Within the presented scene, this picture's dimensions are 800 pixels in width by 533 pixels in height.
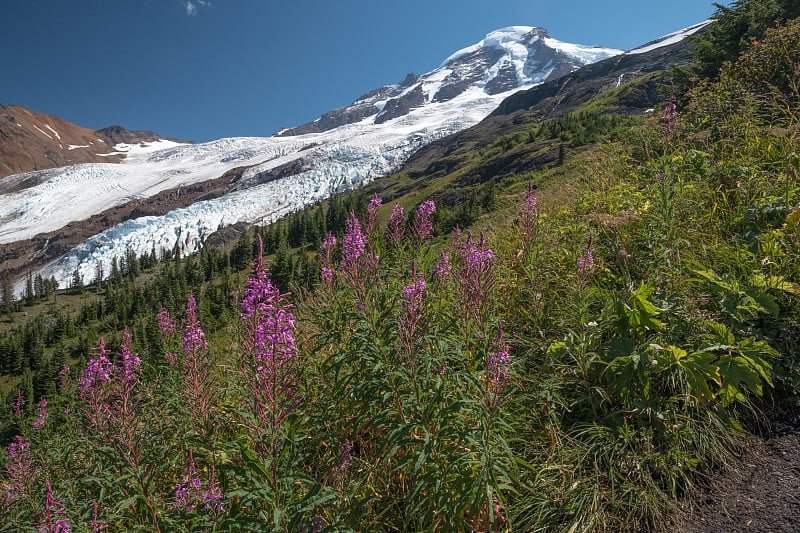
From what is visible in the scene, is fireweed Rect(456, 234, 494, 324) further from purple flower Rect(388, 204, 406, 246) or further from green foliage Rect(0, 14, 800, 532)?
purple flower Rect(388, 204, 406, 246)

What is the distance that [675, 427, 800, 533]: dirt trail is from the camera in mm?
2303

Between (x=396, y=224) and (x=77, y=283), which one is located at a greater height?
(x=77, y=283)

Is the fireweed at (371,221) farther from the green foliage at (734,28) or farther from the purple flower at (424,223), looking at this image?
the green foliage at (734,28)

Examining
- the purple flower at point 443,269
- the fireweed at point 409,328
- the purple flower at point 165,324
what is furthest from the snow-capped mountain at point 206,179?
the fireweed at point 409,328

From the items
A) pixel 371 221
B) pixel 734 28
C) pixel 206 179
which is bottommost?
pixel 371 221

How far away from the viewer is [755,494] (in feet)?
8.04

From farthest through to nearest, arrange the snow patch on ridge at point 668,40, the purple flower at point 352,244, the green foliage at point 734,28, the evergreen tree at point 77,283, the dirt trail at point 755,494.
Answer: the snow patch on ridge at point 668,40, the evergreen tree at point 77,283, the green foliage at point 734,28, the purple flower at point 352,244, the dirt trail at point 755,494

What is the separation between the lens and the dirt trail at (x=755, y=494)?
2303mm

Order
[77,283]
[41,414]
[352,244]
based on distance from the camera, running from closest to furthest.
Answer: [352,244]
[41,414]
[77,283]

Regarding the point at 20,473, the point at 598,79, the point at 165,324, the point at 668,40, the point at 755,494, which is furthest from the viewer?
the point at 668,40

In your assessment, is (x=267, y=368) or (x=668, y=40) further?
(x=668, y=40)

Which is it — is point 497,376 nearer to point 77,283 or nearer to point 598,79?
point 598,79

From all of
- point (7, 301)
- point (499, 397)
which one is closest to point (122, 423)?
point (499, 397)

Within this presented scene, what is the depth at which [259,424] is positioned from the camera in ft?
6.43
